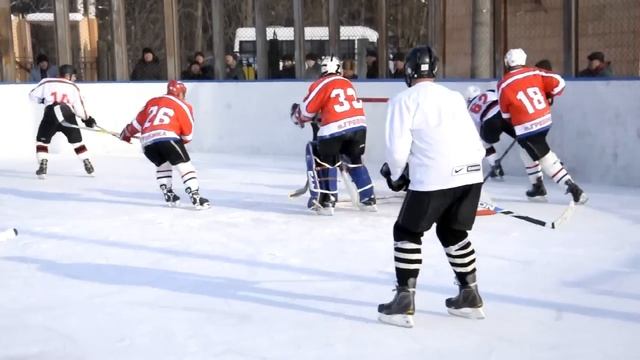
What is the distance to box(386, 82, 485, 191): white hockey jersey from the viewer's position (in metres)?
3.74

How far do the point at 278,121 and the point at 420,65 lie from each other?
757 centimetres

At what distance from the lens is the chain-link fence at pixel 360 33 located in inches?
422

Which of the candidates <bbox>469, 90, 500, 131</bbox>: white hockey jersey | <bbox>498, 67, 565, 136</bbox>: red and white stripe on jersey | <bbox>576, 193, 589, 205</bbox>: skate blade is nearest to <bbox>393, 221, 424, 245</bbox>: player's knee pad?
<bbox>498, 67, 565, 136</bbox>: red and white stripe on jersey

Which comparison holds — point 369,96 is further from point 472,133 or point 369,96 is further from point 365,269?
point 472,133

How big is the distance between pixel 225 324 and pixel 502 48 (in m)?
7.65

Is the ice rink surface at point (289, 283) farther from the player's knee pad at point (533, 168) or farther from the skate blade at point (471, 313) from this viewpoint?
the player's knee pad at point (533, 168)

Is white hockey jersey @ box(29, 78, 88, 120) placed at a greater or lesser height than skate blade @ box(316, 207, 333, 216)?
greater

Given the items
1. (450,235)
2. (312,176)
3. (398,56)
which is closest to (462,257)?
(450,235)

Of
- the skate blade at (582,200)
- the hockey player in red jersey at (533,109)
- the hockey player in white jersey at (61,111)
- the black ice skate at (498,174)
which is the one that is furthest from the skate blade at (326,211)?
the hockey player in white jersey at (61,111)

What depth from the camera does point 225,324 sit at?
13.2 ft

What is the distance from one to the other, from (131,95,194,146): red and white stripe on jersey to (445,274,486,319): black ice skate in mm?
3632

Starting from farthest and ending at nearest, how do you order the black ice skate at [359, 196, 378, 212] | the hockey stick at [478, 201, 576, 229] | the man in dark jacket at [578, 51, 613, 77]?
1. the man in dark jacket at [578, 51, 613, 77]
2. the black ice skate at [359, 196, 378, 212]
3. the hockey stick at [478, 201, 576, 229]

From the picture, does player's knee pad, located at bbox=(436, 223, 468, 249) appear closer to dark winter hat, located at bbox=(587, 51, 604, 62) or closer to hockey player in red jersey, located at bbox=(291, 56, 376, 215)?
hockey player in red jersey, located at bbox=(291, 56, 376, 215)

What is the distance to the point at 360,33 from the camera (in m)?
13.5
